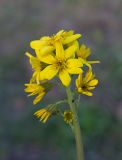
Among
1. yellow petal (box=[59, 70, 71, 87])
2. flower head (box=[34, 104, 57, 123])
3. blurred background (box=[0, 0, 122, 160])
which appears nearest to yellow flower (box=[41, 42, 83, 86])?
yellow petal (box=[59, 70, 71, 87])

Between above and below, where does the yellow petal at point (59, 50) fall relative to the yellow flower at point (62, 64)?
above

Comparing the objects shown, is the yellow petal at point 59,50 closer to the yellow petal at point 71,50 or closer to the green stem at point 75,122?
the yellow petal at point 71,50

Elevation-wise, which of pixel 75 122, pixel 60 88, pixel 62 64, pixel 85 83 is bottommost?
pixel 75 122

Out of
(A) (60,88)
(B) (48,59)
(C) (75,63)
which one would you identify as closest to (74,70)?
(C) (75,63)

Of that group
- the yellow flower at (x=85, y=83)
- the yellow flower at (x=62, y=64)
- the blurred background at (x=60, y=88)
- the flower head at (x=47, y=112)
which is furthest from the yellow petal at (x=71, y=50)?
the blurred background at (x=60, y=88)

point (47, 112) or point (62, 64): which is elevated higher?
point (62, 64)

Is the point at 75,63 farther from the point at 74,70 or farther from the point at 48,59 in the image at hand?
the point at 48,59

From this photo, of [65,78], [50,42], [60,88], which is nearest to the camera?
[65,78]
